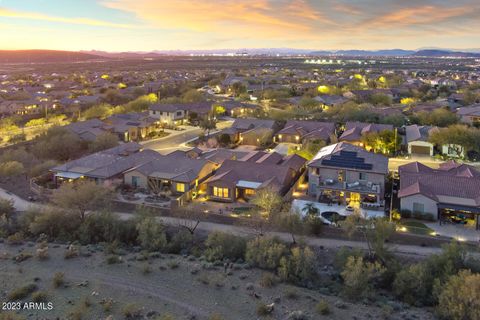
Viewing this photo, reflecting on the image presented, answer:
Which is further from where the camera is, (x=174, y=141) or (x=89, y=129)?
(x=174, y=141)

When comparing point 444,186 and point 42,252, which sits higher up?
point 444,186

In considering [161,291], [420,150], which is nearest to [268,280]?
[161,291]

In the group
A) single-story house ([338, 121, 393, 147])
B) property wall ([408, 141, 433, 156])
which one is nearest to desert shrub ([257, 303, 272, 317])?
single-story house ([338, 121, 393, 147])

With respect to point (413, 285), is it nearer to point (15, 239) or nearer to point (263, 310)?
point (263, 310)

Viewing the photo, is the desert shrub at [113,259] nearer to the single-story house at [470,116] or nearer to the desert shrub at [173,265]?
the desert shrub at [173,265]

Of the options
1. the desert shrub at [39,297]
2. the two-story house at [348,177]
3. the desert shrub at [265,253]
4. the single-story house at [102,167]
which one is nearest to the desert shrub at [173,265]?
the desert shrub at [265,253]

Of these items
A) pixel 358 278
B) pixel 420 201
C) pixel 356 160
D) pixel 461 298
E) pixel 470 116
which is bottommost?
pixel 358 278
